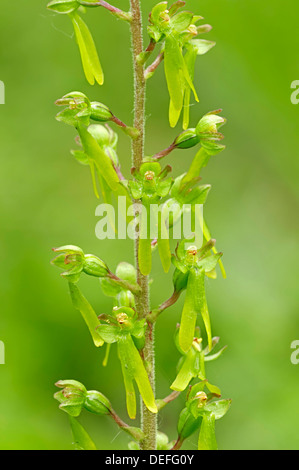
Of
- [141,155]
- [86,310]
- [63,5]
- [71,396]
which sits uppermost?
[63,5]

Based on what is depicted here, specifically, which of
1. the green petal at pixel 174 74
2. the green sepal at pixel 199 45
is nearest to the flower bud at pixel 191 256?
the green petal at pixel 174 74

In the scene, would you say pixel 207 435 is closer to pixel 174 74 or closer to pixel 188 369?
pixel 188 369

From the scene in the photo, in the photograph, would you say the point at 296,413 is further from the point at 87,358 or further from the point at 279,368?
the point at 87,358

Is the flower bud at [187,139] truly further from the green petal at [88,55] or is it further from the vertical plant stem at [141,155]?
the green petal at [88,55]

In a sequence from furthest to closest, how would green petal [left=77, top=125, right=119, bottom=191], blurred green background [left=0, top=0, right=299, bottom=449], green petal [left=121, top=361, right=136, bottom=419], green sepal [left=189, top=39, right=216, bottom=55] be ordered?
blurred green background [left=0, top=0, right=299, bottom=449]
green sepal [left=189, top=39, right=216, bottom=55]
green petal [left=77, top=125, right=119, bottom=191]
green petal [left=121, top=361, right=136, bottom=419]

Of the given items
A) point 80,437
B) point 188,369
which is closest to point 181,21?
point 188,369

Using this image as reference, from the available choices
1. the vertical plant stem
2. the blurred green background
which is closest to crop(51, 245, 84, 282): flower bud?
the vertical plant stem

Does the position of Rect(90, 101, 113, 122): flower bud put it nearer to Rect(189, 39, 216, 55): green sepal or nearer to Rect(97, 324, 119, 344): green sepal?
Rect(189, 39, 216, 55): green sepal
